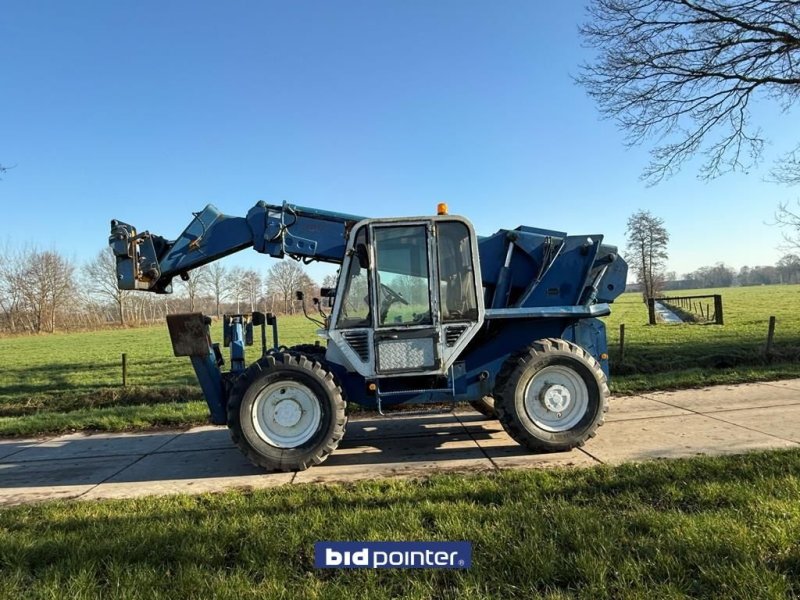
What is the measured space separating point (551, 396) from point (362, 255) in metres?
2.65

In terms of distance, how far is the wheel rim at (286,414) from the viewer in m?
5.74

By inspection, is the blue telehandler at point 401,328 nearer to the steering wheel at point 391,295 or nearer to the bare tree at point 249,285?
the steering wheel at point 391,295

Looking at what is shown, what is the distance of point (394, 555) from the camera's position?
324cm

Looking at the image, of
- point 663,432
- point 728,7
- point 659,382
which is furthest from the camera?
point 728,7

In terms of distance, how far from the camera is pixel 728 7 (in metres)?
11.9

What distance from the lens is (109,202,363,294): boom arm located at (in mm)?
6289

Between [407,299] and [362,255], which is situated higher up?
[362,255]

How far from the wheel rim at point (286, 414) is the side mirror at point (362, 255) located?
4.85ft

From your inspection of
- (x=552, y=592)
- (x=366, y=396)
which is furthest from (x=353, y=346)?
(x=552, y=592)

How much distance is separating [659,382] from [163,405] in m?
9.14

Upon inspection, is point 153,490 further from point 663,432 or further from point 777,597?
point 663,432

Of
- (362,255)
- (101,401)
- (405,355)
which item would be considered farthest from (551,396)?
(101,401)

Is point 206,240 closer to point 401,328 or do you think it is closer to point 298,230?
point 298,230

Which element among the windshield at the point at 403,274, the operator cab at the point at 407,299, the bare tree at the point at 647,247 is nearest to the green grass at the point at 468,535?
the operator cab at the point at 407,299
